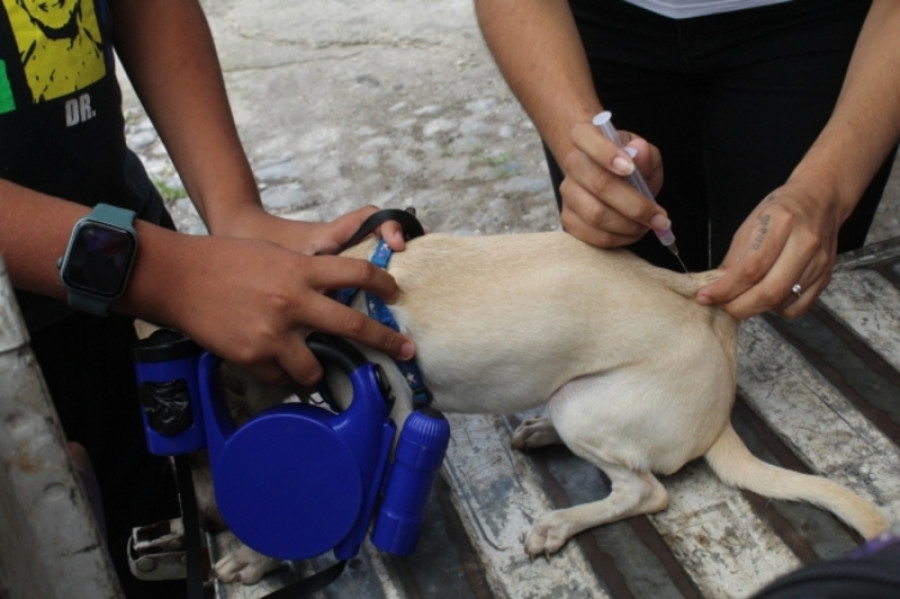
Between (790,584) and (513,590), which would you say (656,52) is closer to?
(513,590)

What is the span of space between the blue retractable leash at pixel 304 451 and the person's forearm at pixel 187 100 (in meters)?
0.36

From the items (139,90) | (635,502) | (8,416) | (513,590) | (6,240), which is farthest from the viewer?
(139,90)

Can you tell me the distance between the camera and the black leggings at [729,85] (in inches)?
75.1

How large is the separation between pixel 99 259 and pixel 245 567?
0.59 metres

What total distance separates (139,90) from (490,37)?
698mm

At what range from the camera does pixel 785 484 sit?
5.20ft

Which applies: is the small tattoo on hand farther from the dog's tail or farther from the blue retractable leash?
the blue retractable leash

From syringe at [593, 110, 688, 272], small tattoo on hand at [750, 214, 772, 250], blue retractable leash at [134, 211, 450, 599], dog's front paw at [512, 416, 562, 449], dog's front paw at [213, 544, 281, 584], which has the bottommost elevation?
dog's front paw at [213, 544, 281, 584]

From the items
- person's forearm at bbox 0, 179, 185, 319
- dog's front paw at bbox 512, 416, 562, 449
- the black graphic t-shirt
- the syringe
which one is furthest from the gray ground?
person's forearm at bbox 0, 179, 185, 319

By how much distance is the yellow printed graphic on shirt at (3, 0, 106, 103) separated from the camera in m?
1.38

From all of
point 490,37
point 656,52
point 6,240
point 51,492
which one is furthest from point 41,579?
point 656,52

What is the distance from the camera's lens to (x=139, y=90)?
1.76 meters

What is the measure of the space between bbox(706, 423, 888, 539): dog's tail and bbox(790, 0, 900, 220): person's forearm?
45 cm

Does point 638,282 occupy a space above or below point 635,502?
above
